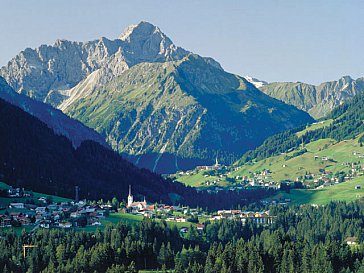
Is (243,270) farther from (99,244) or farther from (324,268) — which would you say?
(99,244)

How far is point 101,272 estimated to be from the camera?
17975 cm

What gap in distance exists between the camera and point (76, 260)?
179 metres

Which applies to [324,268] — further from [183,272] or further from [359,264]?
[183,272]

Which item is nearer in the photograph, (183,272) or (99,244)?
(183,272)

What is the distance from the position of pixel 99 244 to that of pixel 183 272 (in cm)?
2789

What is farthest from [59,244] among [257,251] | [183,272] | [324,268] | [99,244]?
[324,268]

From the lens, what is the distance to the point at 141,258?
197 metres

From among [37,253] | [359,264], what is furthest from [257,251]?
[37,253]

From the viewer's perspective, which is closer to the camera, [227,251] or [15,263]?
[15,263]

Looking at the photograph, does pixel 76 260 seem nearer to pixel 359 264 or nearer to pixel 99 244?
pixel 99 244

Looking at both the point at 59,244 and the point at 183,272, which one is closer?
the point at 183,272

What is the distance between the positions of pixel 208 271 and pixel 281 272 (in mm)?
17752

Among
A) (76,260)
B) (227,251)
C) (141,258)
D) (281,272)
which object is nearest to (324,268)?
(281,272)

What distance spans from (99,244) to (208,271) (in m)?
30.8
